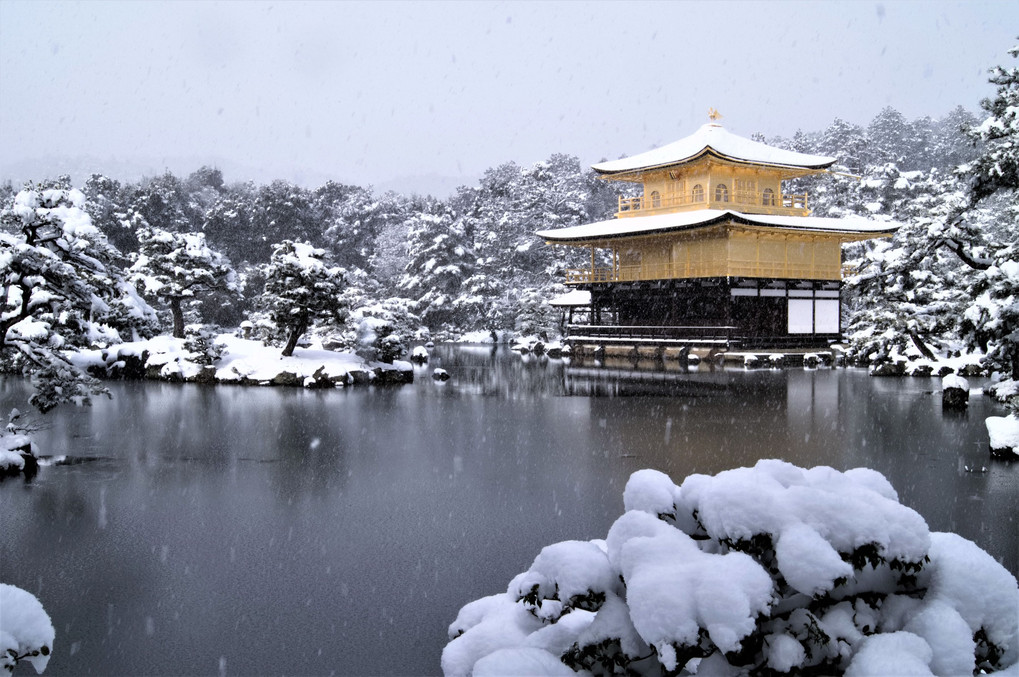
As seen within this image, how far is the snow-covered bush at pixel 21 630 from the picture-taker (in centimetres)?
254

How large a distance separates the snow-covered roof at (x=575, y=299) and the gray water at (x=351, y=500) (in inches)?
711

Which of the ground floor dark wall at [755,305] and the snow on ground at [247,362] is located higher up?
the ground floor dark wall at [755,305]

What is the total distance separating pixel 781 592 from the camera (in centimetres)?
299

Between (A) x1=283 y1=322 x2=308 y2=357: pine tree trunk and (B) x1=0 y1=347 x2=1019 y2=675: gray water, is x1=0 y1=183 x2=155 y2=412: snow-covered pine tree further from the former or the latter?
(A) x1=283 y1=322 x2=308 y2=357: pine tree trunk

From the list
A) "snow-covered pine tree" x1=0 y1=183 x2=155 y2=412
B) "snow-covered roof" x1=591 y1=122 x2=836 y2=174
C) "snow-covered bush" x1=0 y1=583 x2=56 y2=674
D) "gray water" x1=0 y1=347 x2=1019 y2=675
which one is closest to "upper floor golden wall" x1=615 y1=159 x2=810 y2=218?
"snow-covered roof" x1=591 y1=122 x2=836 y2=174

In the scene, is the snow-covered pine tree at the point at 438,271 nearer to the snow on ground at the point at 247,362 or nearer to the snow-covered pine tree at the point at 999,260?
the snow on ground at the point at 247,362

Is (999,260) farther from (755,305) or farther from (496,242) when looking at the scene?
(496,242)

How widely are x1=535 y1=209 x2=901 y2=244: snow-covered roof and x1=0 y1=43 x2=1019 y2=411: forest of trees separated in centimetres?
120

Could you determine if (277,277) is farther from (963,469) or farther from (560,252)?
(560,252)

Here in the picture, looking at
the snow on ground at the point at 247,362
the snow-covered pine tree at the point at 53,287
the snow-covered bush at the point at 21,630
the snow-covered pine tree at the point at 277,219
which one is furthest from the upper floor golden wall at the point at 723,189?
the snow-covered bush at the point at 21,630

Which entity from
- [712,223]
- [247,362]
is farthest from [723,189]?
[247,362]

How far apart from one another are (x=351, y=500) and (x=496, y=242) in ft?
133

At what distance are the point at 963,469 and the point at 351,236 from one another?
162 feet

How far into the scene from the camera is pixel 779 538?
2.87 metres
